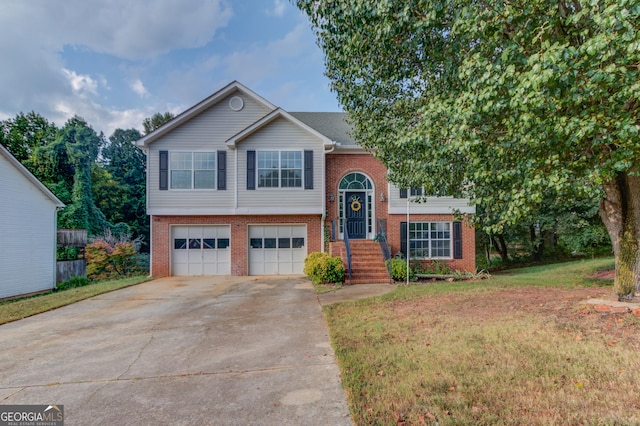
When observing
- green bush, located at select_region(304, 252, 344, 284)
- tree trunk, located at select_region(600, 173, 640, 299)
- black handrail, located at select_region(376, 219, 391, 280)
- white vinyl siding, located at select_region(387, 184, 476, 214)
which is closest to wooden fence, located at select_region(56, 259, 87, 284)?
green bush, located at select_region(304, 252, 344, 284)

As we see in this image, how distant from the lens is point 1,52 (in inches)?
635

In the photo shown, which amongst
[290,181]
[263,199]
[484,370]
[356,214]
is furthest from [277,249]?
[484,370]

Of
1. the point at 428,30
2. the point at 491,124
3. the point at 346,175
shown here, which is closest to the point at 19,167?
the point at 346,175

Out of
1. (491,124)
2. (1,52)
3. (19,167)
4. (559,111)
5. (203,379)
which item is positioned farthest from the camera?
(1,52)

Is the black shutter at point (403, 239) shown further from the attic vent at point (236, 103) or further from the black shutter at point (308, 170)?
the attic vent at point (236, 103)

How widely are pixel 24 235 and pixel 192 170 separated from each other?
6.46m

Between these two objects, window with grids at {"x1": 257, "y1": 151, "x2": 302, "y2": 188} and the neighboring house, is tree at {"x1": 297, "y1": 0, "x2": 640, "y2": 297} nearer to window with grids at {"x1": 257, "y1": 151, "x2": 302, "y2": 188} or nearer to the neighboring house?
window with grids at {"x1": 257, "y1": 151, "x2": 302, "y2": 188}

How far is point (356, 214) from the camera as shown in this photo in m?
13.2

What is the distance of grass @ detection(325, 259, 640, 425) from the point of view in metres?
2.67

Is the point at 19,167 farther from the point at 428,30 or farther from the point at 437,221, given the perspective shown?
the point at 437,221

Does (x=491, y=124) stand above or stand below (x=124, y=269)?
above

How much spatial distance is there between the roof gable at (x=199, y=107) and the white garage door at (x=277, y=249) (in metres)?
5.10

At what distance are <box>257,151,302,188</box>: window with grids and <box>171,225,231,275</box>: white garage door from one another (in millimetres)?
2730

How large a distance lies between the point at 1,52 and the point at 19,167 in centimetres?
967
